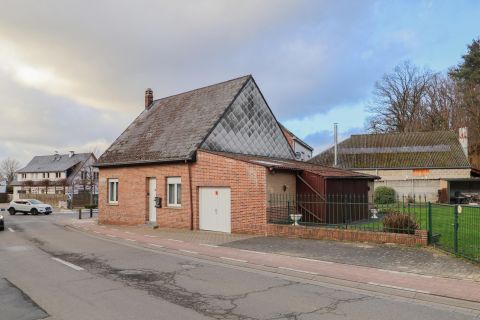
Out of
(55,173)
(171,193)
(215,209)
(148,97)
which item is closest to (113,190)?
(171,193)

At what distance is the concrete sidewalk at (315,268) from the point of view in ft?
26.8

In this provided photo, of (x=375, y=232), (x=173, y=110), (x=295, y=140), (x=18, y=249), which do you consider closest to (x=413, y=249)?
(x=375, y=232)

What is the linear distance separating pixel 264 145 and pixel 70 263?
1440cm

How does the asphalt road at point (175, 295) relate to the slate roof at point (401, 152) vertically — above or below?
below

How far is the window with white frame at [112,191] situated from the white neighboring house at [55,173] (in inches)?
1982

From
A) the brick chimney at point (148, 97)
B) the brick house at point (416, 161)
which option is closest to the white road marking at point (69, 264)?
the brick chimney at point (148, 97)

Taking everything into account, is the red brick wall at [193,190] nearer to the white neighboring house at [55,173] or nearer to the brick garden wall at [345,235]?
the brick garden wall at [345,235]

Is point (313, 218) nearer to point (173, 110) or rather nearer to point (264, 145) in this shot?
point (264, 145)

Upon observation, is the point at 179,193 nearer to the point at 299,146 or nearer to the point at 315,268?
the point at 315,268

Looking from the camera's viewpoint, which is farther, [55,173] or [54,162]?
[54,162]

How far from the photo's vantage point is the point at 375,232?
13531 mm

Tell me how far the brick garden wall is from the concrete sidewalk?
1.30m

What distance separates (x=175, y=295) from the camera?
25.5 feet

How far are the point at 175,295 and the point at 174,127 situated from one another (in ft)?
51.6
